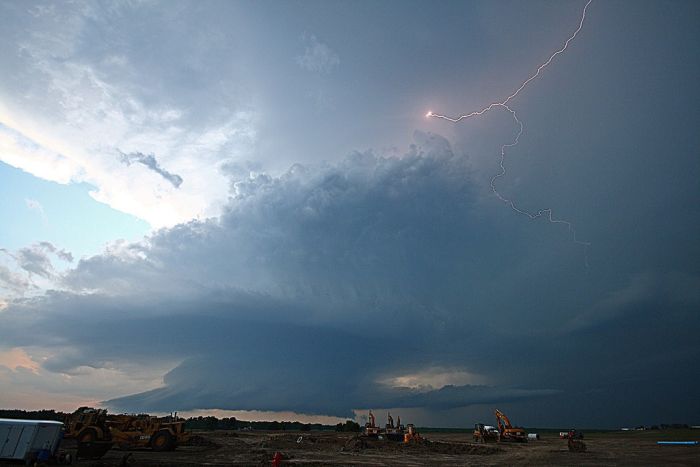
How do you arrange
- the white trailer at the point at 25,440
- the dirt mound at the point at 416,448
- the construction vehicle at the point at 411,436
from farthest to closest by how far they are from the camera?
the construction vehicle at the point at 411,436 → the dirt mound at the point at 416,448 → the white trailer at the point at 25,440

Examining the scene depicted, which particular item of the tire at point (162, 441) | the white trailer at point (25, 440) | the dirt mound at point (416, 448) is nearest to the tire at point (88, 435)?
the tire at point (162, 441)

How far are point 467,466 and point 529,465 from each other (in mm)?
5480

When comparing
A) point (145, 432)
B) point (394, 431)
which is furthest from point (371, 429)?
point (145, 432)

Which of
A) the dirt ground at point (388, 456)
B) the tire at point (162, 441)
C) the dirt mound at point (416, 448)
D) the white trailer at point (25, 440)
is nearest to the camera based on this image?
the white trailer at point (25, 440)

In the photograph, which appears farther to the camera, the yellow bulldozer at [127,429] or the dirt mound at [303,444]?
the dirt mound at [303,444]

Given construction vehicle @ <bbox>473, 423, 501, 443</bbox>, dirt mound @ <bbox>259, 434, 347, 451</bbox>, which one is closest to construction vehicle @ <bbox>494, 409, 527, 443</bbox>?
construction vehicle @ <bbox>473, 423, 501, 443</bbox>

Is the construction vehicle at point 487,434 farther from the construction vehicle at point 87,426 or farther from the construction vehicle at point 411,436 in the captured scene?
the construction vehicle at point 87,426

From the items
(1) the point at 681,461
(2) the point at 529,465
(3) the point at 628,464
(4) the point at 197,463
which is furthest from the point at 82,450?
(1) the point at 681,461

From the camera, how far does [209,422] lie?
150875 millimetres

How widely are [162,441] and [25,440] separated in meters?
18.0

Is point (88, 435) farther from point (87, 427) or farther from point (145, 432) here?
point (145, 432)

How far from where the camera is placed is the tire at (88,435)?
43.2 m

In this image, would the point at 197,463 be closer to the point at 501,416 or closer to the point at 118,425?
the point at 118,425

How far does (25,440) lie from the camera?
30812 mm
